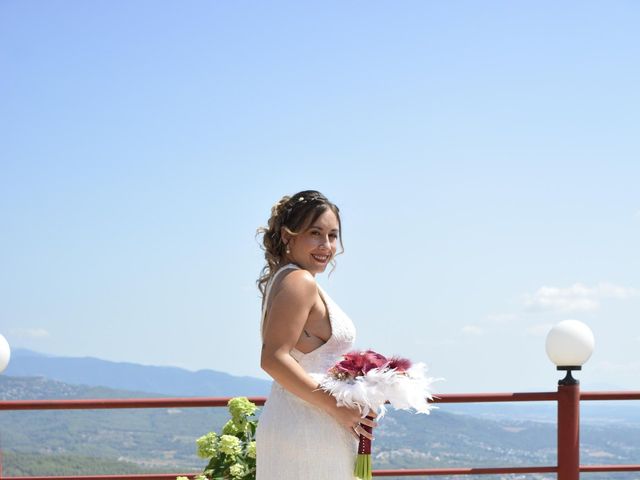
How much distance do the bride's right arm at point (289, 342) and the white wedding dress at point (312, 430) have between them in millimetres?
105

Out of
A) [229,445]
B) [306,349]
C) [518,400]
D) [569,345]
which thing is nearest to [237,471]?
[229,445]

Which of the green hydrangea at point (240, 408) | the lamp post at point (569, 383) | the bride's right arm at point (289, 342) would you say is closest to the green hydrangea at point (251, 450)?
the green hydrangea at point (240, 408)

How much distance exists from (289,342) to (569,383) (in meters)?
2.82

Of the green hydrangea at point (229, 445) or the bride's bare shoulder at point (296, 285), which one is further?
the green hydrangea at point (229, 445)

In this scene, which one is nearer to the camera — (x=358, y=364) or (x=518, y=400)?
(x=358, y=364)

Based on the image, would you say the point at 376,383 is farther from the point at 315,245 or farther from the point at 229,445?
the point at 229,445

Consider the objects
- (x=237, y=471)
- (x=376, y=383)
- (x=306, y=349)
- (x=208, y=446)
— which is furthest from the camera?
(x=208, y=446)

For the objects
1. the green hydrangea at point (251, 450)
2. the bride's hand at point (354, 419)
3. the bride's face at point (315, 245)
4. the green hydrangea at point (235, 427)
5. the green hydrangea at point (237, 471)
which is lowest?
the green hydrangea at point (237, 471)

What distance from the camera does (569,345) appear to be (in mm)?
5773

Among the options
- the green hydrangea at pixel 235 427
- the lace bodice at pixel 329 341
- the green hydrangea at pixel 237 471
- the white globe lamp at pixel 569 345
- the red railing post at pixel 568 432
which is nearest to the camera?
the lace bodice at pixel 329 341

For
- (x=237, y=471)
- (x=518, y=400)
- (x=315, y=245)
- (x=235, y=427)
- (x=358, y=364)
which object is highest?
(x=315, y=245)

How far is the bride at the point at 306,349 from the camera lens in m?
3.34

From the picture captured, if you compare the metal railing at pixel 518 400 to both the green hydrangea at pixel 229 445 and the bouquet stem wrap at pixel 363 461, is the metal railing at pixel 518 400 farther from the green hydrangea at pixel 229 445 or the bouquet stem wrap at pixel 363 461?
the bouquet stem wrap at pixel 363 461

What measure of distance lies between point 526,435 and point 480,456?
2077 centimetres
